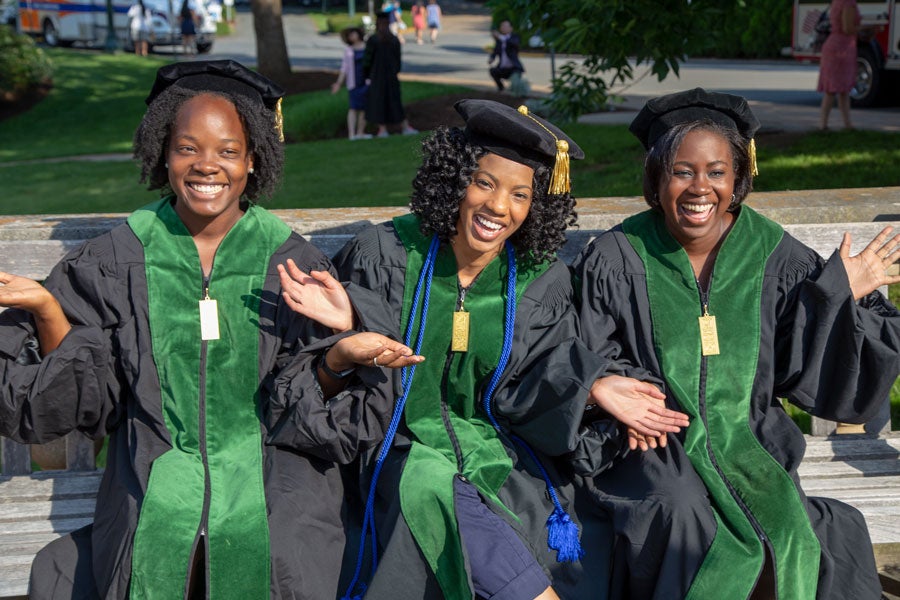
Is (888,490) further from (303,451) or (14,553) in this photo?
(14,553)

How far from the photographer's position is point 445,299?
3.70 meters

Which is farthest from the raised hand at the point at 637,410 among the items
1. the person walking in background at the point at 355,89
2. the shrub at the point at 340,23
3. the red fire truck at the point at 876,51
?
the shrub at the point at 340,23

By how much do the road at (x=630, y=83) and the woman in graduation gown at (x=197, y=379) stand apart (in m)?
3.82

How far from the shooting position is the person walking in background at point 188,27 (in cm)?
2942

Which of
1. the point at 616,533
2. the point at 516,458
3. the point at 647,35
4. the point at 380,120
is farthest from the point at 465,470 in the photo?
the point at 380,120

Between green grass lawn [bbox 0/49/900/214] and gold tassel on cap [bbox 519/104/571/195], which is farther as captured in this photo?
green grass lawn [bbox 0/49/900/214]

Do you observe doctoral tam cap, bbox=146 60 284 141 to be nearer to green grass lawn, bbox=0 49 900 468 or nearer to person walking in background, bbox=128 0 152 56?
green grass lawn, bbox=0 49 900 468

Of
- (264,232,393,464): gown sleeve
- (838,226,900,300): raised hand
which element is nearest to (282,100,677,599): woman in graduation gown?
(264,232,393,464): gown sleeve

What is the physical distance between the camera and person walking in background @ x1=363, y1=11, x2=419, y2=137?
15.2m

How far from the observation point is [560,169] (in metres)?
3.60

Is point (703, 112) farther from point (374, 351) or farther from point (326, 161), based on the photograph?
point (326, 161)

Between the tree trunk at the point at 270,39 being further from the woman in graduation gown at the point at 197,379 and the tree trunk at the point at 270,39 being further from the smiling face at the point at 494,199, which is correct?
the smiling face at the point at 494,199

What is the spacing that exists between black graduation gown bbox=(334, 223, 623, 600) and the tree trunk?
15.2 meters

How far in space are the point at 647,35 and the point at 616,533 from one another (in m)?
3.88
